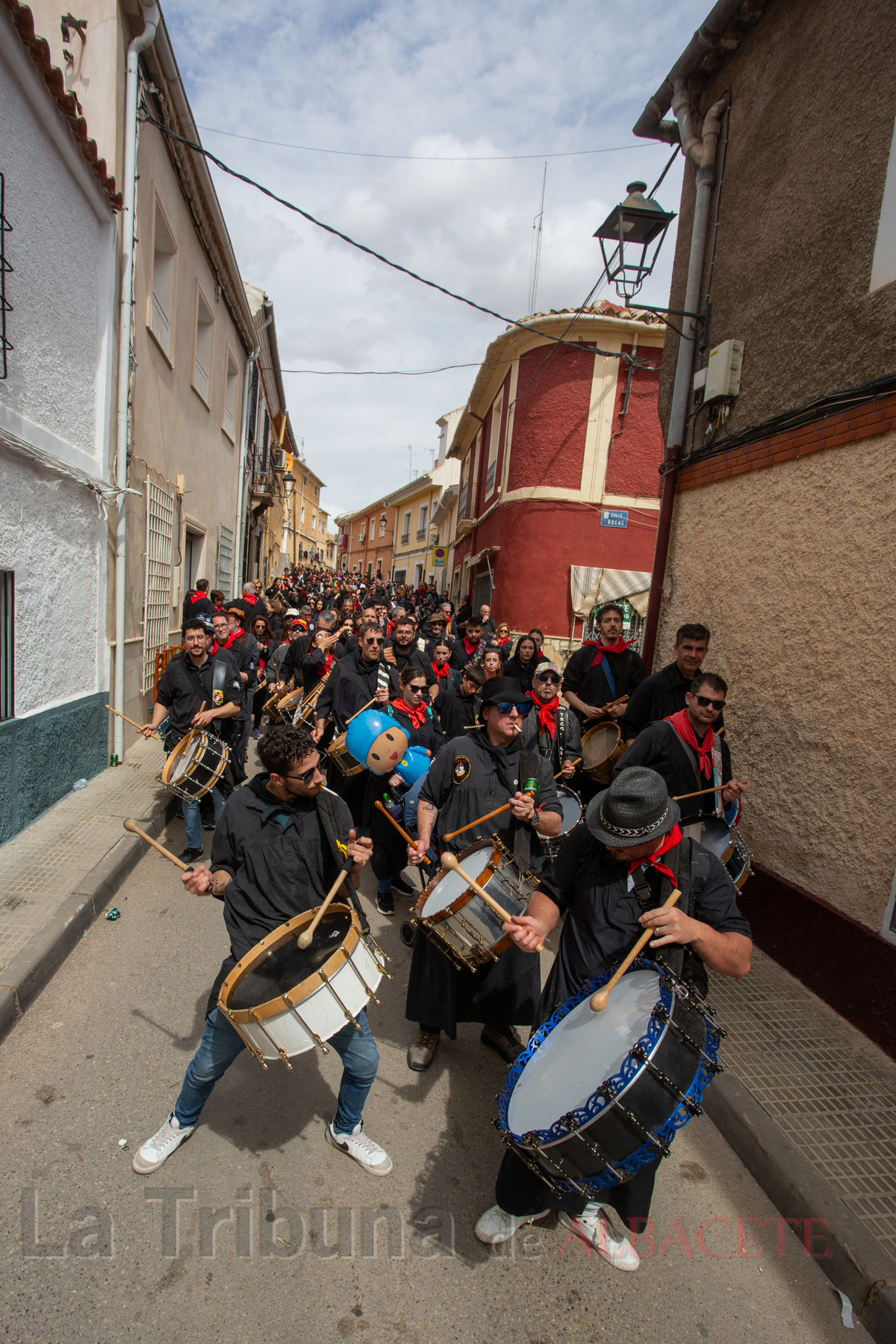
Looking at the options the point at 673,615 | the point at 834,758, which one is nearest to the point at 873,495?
the point at 834,758

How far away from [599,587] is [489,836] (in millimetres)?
13331

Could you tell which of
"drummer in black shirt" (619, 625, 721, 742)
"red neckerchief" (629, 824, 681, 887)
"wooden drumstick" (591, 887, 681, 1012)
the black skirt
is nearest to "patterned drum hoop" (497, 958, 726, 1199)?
"wooden drumstick" (591, 887, 681, 1012)

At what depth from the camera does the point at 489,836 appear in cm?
363

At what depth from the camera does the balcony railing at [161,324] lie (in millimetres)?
9445

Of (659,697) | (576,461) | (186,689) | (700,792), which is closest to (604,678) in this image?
(659,697)

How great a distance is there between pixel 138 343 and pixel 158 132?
295 cm

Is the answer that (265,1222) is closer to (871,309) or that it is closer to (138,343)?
(871,309)

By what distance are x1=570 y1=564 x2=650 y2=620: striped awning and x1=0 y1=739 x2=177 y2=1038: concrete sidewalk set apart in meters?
11.2

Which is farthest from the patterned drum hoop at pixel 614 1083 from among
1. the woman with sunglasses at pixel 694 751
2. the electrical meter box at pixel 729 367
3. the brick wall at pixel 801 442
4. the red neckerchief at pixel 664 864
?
the electrical meter box at pixel 729 367

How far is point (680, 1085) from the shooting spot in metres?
2.08

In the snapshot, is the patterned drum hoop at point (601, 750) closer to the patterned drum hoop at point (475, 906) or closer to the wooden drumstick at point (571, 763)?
the wooden drumstick at point (571, 763)

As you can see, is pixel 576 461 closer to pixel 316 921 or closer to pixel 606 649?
pixel 606 649

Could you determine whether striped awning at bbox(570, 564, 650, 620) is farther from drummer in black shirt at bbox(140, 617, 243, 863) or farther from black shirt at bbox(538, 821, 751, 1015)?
black shirt at bbox(538, 821, 751, 1015)

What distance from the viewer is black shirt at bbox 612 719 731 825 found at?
13.6 ft
